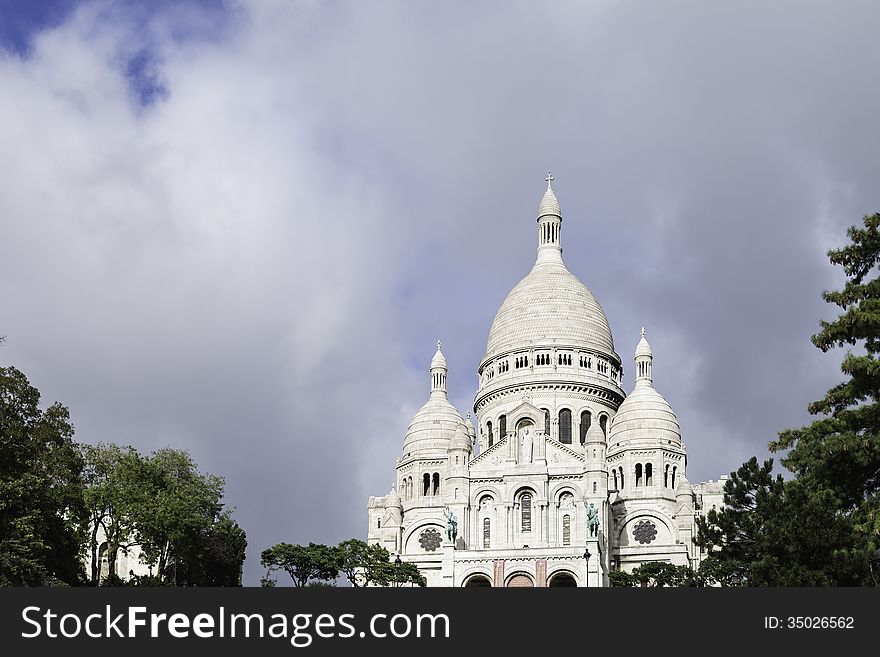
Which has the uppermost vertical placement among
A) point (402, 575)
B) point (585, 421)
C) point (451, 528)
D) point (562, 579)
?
point (585, 421)

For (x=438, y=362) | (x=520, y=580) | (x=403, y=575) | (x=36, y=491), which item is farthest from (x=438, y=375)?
(x=36, y=491)

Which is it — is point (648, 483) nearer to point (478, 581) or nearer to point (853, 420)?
point (478, 581)

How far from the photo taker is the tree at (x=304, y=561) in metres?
87.6

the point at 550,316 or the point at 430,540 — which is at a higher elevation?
the point at 550,316

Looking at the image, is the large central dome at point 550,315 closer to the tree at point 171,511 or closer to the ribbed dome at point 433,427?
the ribbed dome at point 433,427

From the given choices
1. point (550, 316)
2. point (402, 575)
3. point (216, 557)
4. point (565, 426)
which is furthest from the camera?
point (550, 316)

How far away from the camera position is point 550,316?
5049 inches

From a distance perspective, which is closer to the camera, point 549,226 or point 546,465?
point 546,465

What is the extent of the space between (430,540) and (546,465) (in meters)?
15.0

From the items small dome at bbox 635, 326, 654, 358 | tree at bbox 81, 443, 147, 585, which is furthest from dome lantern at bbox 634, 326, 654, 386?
tree at bbox 81, 443, 147, 585

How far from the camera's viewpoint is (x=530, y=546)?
102 metres

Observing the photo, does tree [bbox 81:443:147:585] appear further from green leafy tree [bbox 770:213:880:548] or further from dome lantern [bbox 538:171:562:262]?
dome lantern [bbox 538:171:562:262]

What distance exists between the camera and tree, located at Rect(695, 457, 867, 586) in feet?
157

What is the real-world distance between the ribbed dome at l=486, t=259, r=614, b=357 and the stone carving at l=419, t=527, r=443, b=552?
21183mm
